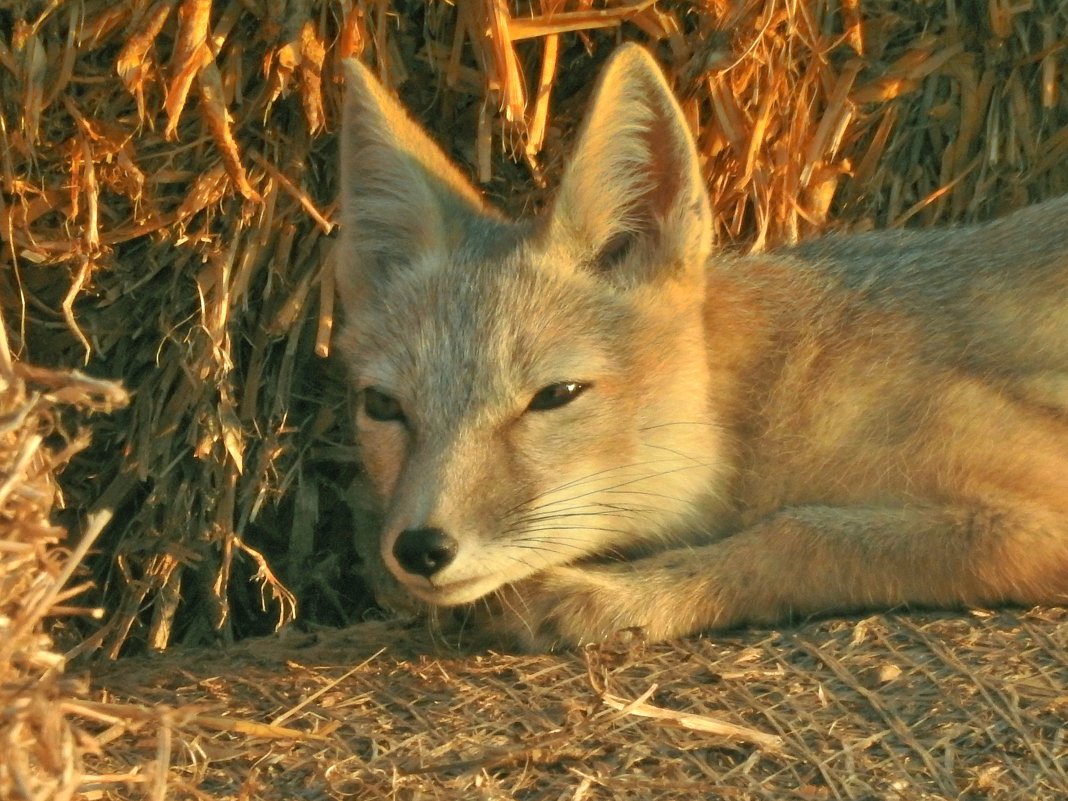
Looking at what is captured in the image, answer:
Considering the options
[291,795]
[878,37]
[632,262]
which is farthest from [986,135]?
[291,795]

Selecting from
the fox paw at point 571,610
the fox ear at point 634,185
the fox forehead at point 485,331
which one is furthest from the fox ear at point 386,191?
the fox paw at point 571,610

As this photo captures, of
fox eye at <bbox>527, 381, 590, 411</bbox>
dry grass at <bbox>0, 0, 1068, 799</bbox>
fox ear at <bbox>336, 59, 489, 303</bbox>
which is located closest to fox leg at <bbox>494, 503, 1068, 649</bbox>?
dry grass at <bbox>0, 0, 1068, 799</bbox>

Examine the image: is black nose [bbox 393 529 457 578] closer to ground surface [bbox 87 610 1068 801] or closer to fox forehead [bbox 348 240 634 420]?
ground surface [bbox 87 610 1068 801]

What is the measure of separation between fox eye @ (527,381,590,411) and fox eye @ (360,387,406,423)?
43 cm

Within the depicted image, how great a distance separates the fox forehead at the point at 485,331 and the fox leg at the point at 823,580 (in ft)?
1.91

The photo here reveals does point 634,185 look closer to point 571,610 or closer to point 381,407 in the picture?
point 381,407

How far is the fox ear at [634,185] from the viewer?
4238 millimetres

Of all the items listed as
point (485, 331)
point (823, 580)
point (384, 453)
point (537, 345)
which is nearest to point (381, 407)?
point (384, 453)

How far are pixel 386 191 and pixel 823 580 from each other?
1877 mm

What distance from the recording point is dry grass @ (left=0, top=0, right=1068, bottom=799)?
317 centimetres

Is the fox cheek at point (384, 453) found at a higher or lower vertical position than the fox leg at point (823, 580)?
higher

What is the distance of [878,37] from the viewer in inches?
220

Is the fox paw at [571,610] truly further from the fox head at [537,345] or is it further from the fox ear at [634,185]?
the fox ear at [634,185]

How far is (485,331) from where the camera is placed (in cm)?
423
